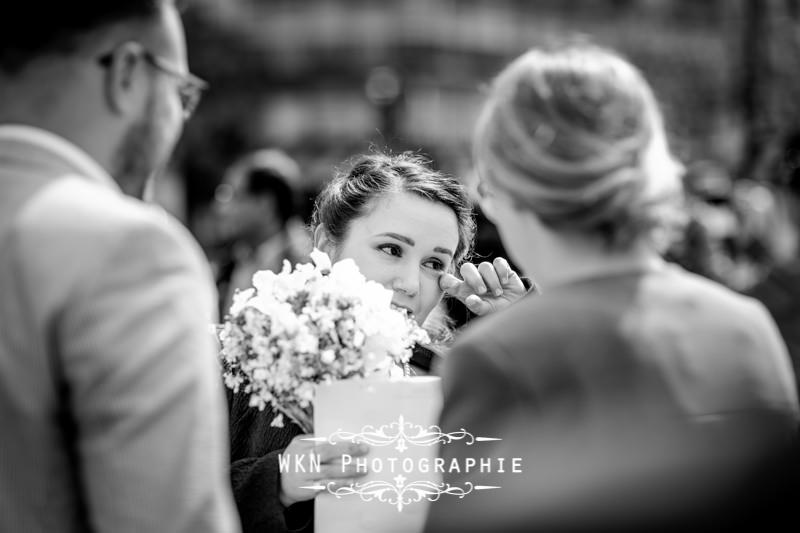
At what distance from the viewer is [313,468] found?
277 cm

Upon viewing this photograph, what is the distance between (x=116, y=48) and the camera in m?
2.03

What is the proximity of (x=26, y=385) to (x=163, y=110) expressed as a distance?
0.59 meters

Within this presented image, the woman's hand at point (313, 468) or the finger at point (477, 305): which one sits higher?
the finger at point (477, 305)

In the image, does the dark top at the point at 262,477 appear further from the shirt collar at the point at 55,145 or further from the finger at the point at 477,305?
the shirt collar at the point at 55,145

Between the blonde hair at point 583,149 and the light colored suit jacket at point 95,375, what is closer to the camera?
the light colored suit jacket at point 95,375

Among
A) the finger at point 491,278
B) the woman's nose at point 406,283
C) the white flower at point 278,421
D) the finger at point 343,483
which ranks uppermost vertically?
the finger at point 491,278

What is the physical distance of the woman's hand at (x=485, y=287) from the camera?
343cm

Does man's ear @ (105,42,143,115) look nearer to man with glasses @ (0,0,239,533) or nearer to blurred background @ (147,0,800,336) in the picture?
man with glasses @ (0,0,239,533)

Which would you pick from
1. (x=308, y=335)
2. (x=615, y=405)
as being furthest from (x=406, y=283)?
(x=615, y=405)

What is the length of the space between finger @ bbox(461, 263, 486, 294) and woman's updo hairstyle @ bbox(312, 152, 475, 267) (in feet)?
0.71

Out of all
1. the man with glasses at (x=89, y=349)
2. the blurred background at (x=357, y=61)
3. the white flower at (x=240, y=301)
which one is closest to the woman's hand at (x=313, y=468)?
the white flower at (x=240, y=301)

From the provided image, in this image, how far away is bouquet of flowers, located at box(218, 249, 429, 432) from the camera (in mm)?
2713

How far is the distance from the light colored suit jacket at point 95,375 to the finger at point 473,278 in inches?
66.0

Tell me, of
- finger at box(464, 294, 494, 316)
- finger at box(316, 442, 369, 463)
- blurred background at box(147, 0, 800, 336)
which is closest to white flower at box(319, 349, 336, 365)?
finger at box(316, 442, 369, 463)
